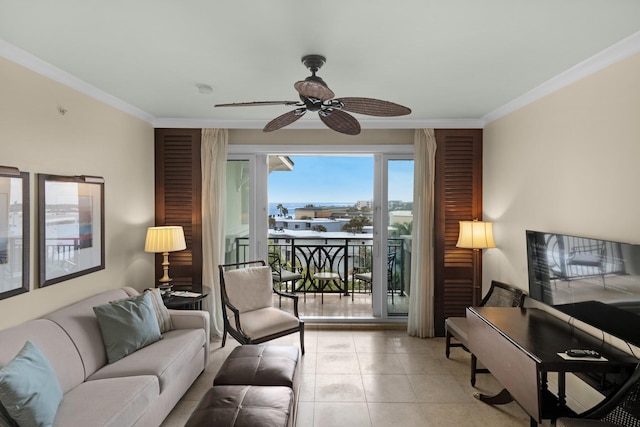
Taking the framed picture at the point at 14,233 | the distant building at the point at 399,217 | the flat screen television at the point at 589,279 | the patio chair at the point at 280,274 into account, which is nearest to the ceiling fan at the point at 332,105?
the framed picture at the point at 14,233

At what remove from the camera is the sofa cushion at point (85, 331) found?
2.28 metres

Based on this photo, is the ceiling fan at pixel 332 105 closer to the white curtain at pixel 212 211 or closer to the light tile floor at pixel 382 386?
the white curtain at pixel 212 211

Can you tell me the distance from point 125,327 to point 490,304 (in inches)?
129

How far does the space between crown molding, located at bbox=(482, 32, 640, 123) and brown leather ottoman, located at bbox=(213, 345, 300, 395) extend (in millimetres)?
2878

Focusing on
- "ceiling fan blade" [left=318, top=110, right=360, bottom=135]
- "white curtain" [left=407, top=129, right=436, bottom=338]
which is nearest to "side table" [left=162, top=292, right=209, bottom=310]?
"ceiling fan blade" [left=318, top=110, right=360, bottom=135]

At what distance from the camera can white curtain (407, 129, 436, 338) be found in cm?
397

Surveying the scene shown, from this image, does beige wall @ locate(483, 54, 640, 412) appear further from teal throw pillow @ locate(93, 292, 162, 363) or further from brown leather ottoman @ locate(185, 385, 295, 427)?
teal throw pillow @ locate(93, 292, 162, 363)

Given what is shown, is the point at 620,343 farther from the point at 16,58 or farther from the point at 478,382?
the point at 16,58

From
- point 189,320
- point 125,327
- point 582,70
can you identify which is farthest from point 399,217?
point 125,327

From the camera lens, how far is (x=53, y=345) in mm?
2121

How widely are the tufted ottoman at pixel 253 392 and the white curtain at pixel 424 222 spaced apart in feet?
6.17

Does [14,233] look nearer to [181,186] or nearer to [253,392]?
[253,392]

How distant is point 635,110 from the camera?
78.1 inches

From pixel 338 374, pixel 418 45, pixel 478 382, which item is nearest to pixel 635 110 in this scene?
pixel 418 45
